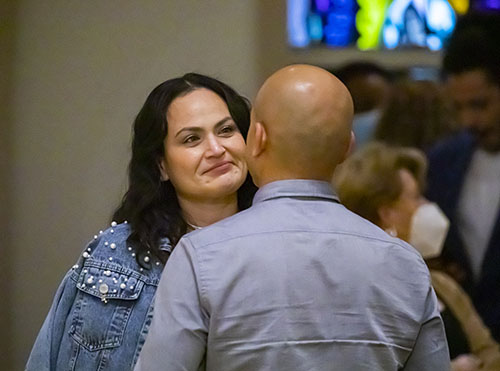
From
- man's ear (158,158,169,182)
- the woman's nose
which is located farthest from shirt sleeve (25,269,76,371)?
the woman's nose

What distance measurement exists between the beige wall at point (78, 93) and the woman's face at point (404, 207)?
859 millimetres

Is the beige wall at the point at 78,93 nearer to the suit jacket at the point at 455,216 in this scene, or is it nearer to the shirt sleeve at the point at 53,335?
the suit jacket at the point at 455,216

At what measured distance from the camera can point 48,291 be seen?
4586mm

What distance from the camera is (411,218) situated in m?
3.91

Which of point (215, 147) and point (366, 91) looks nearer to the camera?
point (215, 147)

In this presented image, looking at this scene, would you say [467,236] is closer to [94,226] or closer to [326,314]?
[94,226]

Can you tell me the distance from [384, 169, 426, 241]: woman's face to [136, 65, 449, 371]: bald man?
72.9 inches

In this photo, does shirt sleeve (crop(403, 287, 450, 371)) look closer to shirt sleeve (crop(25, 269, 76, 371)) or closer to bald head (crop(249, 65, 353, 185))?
bald head (crop(249, 65, 353, 185))

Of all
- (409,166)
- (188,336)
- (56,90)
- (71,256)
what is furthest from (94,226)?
(188,336)

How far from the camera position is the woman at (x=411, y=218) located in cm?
377

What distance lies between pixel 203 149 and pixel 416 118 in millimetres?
2217

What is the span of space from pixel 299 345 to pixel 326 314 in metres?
0.07

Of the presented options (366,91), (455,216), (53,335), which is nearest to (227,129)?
(53,335)

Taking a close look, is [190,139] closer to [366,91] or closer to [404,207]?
[404,207]
